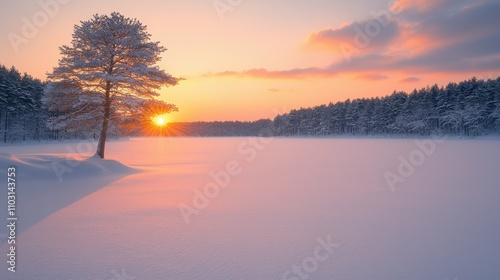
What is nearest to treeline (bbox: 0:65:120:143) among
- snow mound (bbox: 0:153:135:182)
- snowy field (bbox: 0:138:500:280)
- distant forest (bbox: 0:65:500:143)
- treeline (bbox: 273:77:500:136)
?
distant forest (bbox: 0:65:500:143)

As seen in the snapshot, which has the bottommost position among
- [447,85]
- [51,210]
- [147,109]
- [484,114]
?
[51,210]

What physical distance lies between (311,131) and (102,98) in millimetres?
116030

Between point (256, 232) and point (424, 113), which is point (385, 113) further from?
point (256, 232)

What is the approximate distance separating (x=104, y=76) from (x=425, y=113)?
85.6m

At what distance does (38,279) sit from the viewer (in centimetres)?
347

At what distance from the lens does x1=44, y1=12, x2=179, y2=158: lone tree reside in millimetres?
15961

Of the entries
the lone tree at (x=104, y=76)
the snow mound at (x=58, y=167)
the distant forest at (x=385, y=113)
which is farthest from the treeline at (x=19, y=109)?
the snow mound at (x=58, y=167)

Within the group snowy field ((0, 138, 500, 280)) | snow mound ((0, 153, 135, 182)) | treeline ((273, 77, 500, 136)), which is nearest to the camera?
snowy field ((0, 138, 500, 280))

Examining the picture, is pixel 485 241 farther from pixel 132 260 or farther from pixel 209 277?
pixel 132 260

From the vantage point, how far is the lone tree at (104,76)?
628 inches

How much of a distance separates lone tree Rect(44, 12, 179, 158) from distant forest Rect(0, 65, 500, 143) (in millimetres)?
2057

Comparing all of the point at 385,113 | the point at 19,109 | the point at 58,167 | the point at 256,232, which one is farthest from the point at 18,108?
the point at 385,113

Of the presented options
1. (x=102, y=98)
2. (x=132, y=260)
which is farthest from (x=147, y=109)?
(x=132, y=260)

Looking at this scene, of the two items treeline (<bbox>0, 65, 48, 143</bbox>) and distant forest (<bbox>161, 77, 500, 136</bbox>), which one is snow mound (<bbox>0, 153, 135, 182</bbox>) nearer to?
treeline (<bbox>0, 65, 48, 143</bbox>)
